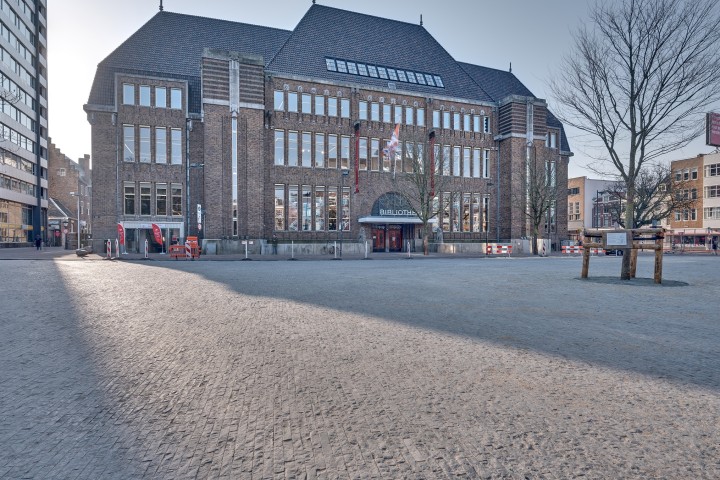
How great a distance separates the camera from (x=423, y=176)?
33.7m

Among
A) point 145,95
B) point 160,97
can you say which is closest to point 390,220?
point 160,97

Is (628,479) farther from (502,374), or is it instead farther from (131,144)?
(131,144)

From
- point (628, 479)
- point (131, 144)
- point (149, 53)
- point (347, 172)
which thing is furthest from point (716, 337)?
point (149, 53)

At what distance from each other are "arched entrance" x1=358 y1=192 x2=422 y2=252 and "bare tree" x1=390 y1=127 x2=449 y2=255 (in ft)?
2.96

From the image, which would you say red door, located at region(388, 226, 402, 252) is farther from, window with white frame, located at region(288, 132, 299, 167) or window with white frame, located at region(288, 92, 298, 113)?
window with white frame, located at region(288, 92, 298, 113)

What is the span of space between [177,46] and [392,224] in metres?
24.6

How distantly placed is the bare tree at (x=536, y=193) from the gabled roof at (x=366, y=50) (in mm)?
9477

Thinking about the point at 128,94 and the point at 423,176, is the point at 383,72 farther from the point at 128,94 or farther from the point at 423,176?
Result: the point at 128,94

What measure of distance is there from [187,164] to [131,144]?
429 cm

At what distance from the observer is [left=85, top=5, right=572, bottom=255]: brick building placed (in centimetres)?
3177

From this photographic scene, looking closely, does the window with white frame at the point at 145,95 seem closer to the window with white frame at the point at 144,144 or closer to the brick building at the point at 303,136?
the brick building at the point at 303,136

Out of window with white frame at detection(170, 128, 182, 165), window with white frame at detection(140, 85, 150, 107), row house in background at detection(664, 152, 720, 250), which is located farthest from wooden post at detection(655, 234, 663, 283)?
row house in background at detection(664, 152, 720, 250)

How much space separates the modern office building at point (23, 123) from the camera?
48.6 metres

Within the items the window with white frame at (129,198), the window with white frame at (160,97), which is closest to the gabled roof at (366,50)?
the window with white frame at (160,97)
